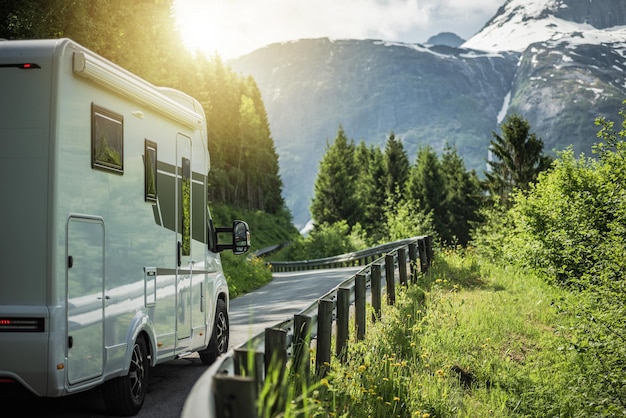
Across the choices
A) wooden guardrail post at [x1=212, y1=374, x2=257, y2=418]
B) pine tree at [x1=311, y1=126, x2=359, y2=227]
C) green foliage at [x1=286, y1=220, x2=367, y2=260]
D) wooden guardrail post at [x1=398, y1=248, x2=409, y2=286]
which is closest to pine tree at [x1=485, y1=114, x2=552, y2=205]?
pine tree at [x1=311, y1=126, x2=359, y2=227]

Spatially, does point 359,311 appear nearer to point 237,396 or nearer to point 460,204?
point 237,396

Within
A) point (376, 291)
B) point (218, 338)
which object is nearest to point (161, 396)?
point (218, 338)

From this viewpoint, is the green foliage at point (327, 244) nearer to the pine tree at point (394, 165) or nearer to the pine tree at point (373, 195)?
the pine tree at point (373, 195)

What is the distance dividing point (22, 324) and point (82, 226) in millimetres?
992

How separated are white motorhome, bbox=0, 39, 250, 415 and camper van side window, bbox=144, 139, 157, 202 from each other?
0.02 metres

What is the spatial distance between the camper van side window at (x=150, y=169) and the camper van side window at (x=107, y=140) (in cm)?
63

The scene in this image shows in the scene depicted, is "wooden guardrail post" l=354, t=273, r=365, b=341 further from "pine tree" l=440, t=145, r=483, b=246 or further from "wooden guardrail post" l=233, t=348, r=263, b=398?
"pine tree" l=440, t=145, r=483, b=246

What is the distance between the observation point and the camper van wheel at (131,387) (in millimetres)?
7773

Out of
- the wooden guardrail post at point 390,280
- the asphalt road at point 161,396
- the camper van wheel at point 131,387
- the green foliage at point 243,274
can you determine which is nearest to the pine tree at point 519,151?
the green foliage at point 243,274

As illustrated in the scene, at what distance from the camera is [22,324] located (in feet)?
21.0

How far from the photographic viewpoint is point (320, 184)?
222ft

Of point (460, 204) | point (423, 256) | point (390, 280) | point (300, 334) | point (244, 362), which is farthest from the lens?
point (460, 204)

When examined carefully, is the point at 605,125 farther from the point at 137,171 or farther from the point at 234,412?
the point at 234,412

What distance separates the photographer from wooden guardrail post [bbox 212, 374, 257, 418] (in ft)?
11.3
